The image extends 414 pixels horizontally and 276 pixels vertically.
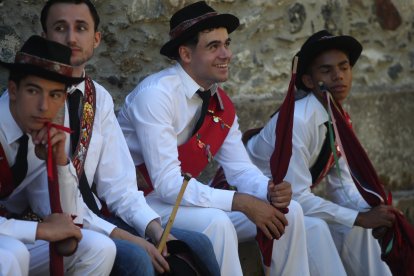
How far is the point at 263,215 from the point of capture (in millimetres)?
5562

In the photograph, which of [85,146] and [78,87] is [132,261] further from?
[78,87]

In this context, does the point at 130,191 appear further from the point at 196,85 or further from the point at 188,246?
the point at 196,85

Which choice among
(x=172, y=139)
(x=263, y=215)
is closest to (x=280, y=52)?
(x=172, y=139)

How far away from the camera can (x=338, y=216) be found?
623 cm

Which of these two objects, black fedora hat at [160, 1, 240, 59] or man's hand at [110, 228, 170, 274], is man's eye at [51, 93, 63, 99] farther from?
black fedora hat at [160, 1, 240, 59]

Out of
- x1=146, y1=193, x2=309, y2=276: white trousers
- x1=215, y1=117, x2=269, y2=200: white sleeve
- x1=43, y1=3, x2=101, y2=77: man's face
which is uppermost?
x1=43, y1=3, x2=101, y2=77: man's face

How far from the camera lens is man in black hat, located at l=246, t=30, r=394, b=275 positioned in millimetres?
6051

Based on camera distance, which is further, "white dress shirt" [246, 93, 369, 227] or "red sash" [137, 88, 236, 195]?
"white dress shirt" [246, 93, 369, 227]

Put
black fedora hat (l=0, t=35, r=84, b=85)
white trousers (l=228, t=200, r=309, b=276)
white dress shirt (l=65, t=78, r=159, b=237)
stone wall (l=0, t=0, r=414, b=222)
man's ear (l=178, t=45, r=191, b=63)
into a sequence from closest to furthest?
1. black fedora hat (l=0, t=35, r=84, b=85)
2. white dress shirt (l=65, t=78, r=159, b=237)
3. white trousers (l=228, t=200, r=309, b=276)
4. man's ear (l=178, t=45, r=191, b=63)
5. stone wall (l=0, t=0, r=414, b=222)

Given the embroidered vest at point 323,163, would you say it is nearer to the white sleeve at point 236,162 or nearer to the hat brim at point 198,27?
the white sleeve at point 236,162

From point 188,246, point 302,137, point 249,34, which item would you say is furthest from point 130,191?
point 249,34

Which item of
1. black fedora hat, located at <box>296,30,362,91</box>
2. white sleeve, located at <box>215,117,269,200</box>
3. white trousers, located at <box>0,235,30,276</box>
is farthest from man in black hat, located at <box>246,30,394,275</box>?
white trousers, located at <box>0,235,30,276</box>

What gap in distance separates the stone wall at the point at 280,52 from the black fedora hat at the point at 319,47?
863 mm

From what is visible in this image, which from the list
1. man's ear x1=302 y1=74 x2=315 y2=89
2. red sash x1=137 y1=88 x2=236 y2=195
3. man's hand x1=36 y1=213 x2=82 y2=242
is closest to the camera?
man's hand x1=36 y1=213 x2=82 y2=242
